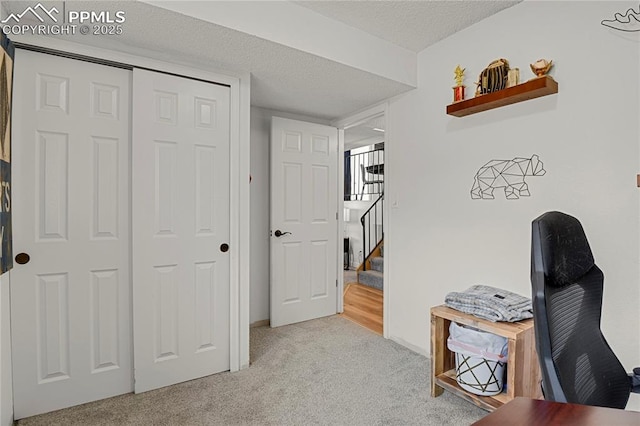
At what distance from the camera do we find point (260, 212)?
3.56m

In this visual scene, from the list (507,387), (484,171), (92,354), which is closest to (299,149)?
(484,171)

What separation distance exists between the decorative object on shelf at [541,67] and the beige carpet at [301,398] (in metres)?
1.99

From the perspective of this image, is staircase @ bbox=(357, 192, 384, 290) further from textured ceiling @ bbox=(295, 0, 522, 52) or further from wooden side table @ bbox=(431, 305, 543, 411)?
textured ceiling @ bbox=(295, 0, 522, 52)

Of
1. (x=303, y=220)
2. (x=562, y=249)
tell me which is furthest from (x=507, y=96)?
(x=303, y=220)

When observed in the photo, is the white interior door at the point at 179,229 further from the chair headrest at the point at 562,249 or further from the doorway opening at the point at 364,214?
the doorway opening at the point at 364,214

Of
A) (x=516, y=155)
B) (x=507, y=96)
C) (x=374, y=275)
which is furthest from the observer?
(x=374, y=275)

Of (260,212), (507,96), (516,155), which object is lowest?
(260,212)

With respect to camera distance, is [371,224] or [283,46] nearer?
[283,46]

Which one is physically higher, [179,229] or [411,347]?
[179,229]

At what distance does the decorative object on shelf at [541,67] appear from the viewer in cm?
194

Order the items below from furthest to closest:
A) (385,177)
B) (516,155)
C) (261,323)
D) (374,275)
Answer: (374,275) → (261,323) → (385,177) → (516,155)

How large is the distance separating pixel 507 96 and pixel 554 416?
186cm

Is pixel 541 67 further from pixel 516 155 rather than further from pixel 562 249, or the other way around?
pixel 562 249

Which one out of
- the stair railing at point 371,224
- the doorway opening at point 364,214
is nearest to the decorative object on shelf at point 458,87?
the doorway opening at point 364,214
